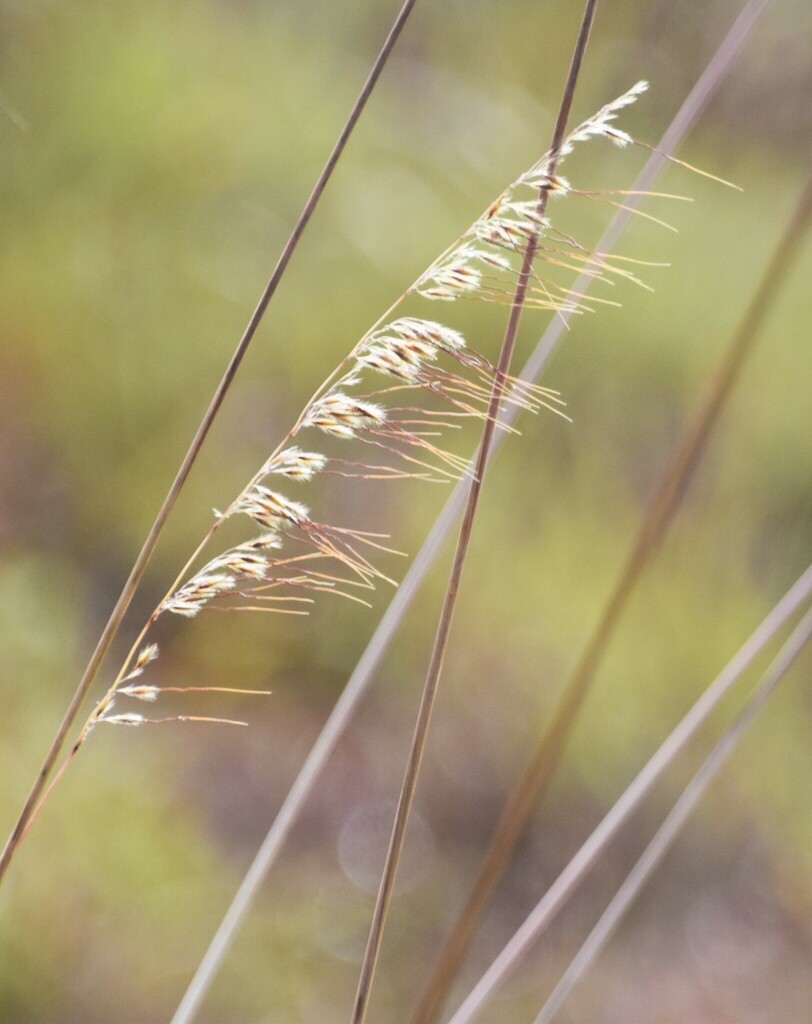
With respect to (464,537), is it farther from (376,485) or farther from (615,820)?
(376,485)

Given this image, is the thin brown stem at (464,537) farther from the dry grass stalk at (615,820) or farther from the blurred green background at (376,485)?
the blurred green background at (376,485)

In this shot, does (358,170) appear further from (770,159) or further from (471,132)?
(770,159)

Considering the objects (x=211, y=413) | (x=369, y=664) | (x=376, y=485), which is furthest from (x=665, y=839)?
(x=376, y=485)

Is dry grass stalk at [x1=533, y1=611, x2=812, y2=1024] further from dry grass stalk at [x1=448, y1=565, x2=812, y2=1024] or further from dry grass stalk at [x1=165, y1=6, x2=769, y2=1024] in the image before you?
dry grass stalk at [x1=165, y1=6, x2=769, y2=1024]

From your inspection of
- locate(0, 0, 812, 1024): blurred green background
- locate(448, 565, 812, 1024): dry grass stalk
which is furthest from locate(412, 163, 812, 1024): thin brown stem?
locate(0, 0, 812, 1024): blurred green background

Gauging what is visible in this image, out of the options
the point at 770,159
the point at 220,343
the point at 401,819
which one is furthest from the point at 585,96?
the point at 401,819

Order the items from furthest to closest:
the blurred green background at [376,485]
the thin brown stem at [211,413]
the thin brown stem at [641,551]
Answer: the blurred green background at [376,485] → the thin brown stem at [641,551] → the thin brown stem at [211,413]

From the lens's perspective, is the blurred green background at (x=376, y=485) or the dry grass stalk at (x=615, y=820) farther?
the blurred green background at (x=376, y=485)

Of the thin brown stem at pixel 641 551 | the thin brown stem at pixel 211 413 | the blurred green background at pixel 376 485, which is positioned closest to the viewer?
the thin brown stem at pixel 211 413

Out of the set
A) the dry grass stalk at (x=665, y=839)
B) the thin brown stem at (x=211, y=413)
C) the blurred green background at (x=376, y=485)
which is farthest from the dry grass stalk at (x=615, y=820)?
the blurred green background at (x=376, y=485)
